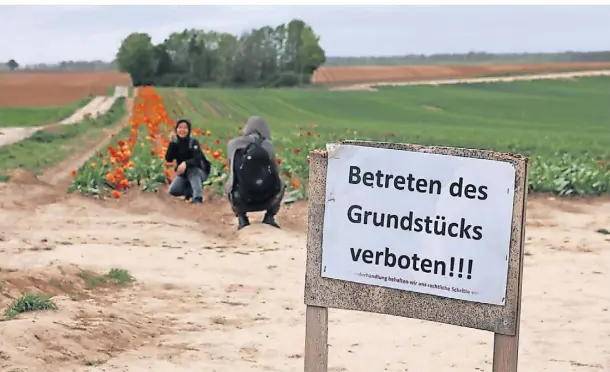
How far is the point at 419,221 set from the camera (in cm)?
381

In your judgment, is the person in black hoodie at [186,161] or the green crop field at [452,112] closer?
the person in black hoodie at [186,161]

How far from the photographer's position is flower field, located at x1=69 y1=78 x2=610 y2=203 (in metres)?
14.8

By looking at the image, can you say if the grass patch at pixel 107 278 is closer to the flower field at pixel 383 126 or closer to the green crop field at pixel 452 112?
the flower field at pixel 383 126

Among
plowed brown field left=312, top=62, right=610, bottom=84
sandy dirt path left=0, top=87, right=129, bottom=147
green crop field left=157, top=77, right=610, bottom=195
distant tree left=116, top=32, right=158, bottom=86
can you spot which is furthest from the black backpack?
distant tree left=116, top=32, right=158, bottom=86

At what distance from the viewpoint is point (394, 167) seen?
386cm

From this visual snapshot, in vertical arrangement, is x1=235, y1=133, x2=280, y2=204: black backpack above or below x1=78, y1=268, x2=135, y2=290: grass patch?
above

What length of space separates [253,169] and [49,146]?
1331 centimetres

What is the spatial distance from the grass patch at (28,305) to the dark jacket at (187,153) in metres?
5.90

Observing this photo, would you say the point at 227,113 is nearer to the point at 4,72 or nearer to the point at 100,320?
the point at 4,72

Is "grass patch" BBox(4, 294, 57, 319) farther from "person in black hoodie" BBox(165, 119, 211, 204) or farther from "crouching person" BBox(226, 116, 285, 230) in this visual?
"person in black hoodie" BBox(165, 119, 211, 204)

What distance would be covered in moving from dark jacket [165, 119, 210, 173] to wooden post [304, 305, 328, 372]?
832 centimetres

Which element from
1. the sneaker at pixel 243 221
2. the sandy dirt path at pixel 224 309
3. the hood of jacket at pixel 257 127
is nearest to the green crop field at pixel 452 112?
the sneaker at pixel 243 221

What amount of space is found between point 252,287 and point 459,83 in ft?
129

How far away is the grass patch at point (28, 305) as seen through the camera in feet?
20.4
